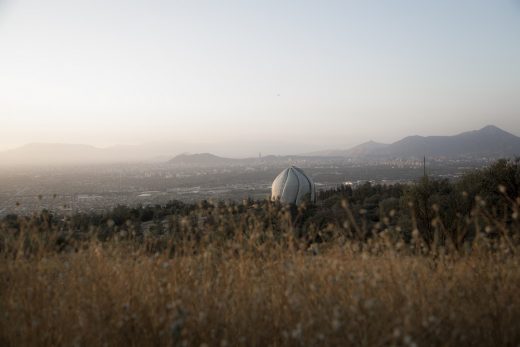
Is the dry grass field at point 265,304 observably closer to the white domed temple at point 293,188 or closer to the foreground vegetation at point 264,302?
the foreground vegetation at point 264,302

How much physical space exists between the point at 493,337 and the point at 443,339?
410 millimetres

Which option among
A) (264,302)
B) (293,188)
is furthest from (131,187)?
(264,302)

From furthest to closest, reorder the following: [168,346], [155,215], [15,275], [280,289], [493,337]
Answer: [155,215]
[15,275]
[280,289]
[493,337]
[168,346]

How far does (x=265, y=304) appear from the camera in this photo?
138 inches

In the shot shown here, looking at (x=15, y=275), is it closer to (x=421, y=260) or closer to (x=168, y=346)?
(x=168, y=346)

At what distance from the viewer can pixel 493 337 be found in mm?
2906

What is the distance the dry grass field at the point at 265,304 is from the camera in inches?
112

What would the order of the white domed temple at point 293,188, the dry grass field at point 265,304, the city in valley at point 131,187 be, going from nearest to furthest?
the dry grass field at point 265,304, the city in valley at point 131,187, the white domed temple at point 293,188

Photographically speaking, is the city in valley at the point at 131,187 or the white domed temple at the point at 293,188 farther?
the white domed temple at the point at 293,188

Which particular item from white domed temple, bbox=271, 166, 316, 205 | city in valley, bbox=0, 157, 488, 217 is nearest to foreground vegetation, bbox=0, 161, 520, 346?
city in valley, bbox=0, 157, 488, 217

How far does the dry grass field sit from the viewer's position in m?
2.86

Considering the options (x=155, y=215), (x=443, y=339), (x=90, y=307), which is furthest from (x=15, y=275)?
(x=155, y=215)

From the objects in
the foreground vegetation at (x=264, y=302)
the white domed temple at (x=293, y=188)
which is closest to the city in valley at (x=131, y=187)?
the foreground vegetation at (x=264, y=302)

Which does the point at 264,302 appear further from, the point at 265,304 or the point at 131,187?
the point at 131,187
